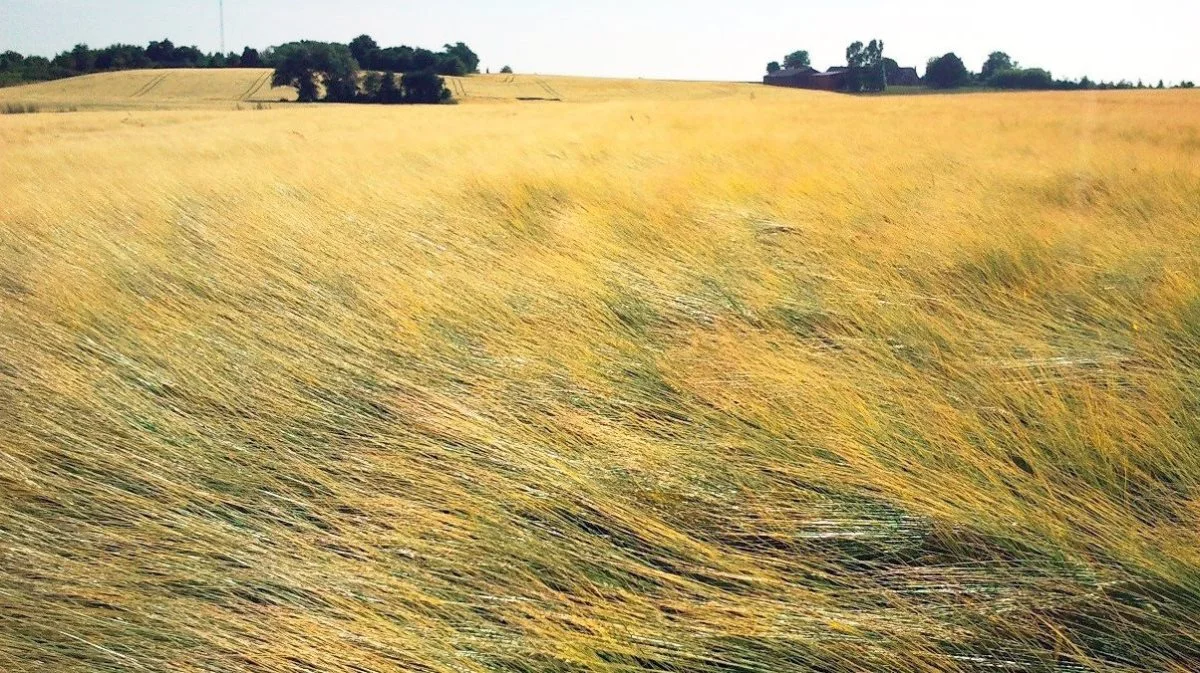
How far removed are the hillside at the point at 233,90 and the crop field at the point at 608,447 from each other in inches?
1114

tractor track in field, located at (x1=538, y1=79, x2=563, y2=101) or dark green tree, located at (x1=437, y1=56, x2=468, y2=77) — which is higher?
dark green tree, located at (x1=437, y1=56, x2=468, y2=77)

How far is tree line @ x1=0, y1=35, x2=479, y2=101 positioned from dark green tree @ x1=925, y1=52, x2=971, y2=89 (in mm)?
25096

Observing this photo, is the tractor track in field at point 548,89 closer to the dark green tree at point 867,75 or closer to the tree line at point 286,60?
the tree line at point 286,60

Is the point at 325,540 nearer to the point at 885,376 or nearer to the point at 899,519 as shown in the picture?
the point at 899,519

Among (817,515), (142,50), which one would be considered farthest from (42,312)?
(142,50)

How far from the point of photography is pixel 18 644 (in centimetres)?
118

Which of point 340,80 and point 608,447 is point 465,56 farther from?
point 608,447

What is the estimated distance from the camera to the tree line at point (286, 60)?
37344 millimetres

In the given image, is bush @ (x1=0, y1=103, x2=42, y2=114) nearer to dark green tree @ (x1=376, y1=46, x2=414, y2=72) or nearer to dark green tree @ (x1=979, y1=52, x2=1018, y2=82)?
dark green tree @ (x1=376, y1=46, x2=414, y2=72)

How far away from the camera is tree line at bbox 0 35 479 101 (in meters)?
37.3

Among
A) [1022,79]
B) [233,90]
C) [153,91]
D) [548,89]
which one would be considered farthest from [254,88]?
[1022,79]

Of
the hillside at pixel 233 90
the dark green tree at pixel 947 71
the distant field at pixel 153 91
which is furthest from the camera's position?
the dark green tree at pixel 947 71

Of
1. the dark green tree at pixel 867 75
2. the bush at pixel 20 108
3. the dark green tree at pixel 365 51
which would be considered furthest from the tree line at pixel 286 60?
the dark green tree at pixel 867 75

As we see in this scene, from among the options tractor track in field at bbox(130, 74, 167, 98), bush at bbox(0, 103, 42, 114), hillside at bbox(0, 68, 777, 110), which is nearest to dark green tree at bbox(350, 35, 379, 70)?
hillside at bbox(0, 68, 777, 110)
